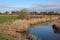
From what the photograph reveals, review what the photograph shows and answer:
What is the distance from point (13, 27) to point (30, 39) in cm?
971

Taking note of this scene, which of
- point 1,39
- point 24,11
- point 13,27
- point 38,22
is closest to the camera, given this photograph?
point 1,39

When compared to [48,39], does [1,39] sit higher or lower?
higher

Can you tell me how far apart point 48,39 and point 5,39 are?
28.8ft

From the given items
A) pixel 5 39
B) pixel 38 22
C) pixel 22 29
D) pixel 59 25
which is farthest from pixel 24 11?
pixel 5 39

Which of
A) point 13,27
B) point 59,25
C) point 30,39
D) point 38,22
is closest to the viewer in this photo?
point 30,39

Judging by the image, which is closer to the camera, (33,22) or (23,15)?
(33,22)

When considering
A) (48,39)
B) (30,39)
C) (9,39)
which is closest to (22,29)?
(48,39)

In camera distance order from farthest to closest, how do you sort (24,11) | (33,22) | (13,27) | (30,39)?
(24,11) → (33,22) → (13,27) → (30,39)

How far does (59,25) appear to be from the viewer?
3762 cm

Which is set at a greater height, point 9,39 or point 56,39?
point 9,39

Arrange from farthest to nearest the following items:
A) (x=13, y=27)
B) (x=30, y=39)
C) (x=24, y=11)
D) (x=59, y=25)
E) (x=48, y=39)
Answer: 1. (x=24, y=11)
2. (x=59, y=25)
3. (x=13, y=27)
4. (x=48, y=39)
5. (x=30, y=39)

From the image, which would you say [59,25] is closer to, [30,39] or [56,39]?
[56,39]

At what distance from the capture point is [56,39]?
24.1 meters

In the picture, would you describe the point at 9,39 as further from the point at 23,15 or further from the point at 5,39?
the point at 23,15
